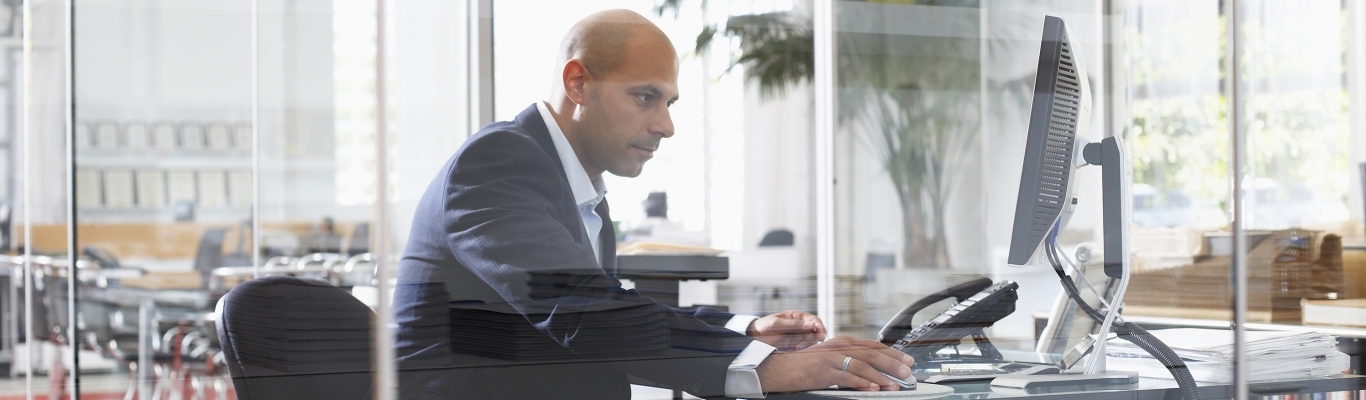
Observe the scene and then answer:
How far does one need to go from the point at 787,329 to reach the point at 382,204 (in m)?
0.68

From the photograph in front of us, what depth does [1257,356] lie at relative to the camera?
4.66 feet

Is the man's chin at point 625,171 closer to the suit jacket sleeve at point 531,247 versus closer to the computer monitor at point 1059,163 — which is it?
the suit jacket sleeve at point 531,247

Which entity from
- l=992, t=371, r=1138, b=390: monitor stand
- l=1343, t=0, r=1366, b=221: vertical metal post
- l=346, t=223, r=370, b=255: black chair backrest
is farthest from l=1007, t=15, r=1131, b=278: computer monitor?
l=346, t=223, r=370, b=255: black chair backrest

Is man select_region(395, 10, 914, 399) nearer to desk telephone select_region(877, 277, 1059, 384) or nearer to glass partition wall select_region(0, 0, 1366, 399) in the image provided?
desk telephone select_region(877, 277, 1059, 384)

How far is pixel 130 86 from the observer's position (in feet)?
18.7

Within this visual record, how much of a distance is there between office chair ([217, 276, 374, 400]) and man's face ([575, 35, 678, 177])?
0.47 metres

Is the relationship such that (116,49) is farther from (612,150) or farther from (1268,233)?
(1268,233)

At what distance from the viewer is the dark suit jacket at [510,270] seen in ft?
4.52

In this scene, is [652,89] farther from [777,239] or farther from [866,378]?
[777,239]

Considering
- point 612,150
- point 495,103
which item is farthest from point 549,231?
point 495,103

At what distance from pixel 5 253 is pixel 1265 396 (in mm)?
4506

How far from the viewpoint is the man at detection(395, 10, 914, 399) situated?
132cm

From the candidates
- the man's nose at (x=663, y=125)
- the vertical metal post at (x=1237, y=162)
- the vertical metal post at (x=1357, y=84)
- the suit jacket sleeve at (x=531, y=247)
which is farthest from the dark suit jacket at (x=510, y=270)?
the vertical metal post at (x=1357, y=84)

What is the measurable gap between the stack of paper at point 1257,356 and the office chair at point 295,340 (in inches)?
40.6
